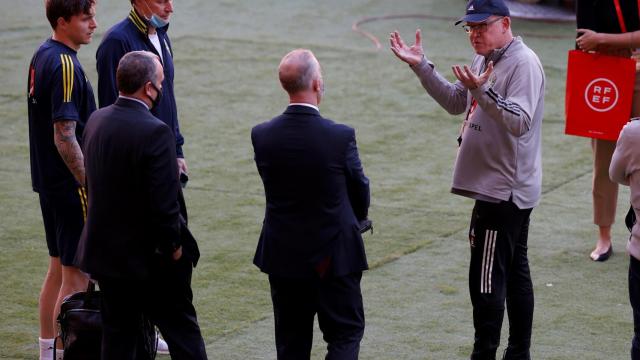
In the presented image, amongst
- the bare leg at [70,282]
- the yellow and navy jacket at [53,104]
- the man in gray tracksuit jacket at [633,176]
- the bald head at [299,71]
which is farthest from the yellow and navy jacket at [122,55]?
the man in gray tracksuit jacket at [633,176]

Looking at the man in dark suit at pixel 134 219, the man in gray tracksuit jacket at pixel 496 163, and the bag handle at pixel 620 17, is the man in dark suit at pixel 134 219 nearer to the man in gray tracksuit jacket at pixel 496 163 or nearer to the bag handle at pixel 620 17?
the man in gray tracksuit jacket at pixel 496 163

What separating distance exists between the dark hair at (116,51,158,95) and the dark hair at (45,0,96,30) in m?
0.73

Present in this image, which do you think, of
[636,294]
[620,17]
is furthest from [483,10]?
[620,17]

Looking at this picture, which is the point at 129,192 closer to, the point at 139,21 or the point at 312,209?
the point at 312,209

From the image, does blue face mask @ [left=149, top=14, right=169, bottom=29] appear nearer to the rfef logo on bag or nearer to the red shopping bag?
the red shopping bag

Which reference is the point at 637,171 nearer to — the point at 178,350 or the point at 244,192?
the point at 178,350

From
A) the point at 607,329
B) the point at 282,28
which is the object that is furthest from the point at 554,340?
the point at 282,28

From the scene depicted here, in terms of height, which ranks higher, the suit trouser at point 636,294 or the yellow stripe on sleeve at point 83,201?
the yellow stripe on sleeve at point 83,201

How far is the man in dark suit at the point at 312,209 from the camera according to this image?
4730 mm

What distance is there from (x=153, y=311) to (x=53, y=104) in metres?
1.10

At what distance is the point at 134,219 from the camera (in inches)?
191

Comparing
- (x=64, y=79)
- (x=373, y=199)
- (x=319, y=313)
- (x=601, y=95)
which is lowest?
(x=373, y=199)

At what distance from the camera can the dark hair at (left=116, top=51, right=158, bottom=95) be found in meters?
4.86

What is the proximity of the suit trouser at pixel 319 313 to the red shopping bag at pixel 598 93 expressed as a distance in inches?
106
